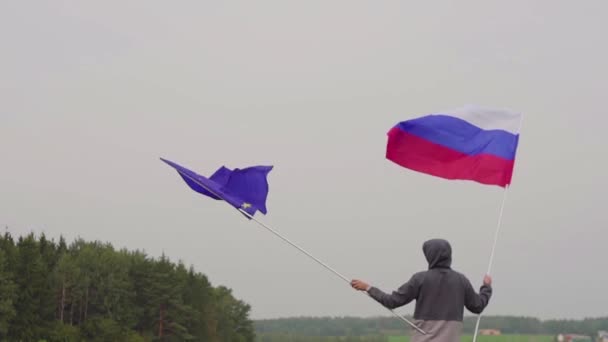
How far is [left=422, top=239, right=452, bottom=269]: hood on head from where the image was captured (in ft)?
34.0

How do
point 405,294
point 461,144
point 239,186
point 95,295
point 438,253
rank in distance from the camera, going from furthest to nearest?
point 95,295 < point 239,186 < point 461,144 < point 405,294 < point 438,253

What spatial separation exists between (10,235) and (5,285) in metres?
7.82

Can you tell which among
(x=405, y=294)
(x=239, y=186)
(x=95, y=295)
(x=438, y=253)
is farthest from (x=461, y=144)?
(x=95, y=295)

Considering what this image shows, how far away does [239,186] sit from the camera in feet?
48.0

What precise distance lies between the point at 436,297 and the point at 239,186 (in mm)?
4787

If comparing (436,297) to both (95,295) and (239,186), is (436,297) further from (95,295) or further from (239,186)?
(95,295)

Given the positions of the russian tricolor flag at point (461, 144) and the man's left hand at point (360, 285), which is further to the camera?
the russian tricolor flag at point (461, 144)

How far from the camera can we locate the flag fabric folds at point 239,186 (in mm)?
14531

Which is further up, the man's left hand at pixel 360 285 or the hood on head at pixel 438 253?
the hood on head at pixel 438 253

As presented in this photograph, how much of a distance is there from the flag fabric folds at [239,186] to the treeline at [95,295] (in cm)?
7786

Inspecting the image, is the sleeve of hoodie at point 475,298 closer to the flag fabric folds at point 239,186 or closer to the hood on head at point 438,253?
the hood on head at point 438,253

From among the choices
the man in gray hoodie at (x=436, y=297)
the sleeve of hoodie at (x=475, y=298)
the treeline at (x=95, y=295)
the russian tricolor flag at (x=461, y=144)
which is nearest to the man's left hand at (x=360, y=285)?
the man in gray hoodie at (x=436, y=297)

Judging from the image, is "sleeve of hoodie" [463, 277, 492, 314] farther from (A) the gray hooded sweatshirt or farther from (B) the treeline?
(B) the treeline

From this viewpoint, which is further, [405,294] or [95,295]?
[95,295]
